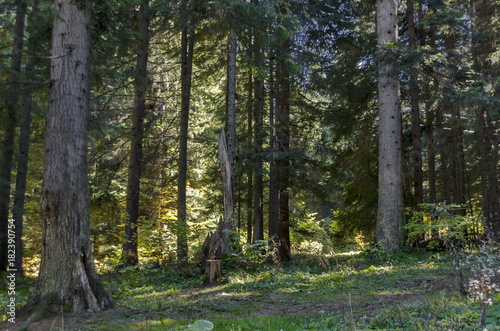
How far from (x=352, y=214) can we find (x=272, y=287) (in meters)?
9.87

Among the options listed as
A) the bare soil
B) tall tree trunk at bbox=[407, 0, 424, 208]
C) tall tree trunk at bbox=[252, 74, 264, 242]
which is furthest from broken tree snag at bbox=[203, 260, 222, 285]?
tall tree trunk at bbox=[407, 0, 424, 208]

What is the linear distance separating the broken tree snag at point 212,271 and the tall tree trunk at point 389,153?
4945 millimetres

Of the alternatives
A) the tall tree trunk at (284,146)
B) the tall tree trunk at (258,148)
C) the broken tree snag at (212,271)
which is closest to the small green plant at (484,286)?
the broken tree snag at (212,271)

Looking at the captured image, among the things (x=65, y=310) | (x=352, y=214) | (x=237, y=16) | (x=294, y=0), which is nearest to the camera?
(x=65, y=310)

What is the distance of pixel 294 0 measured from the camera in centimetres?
1416

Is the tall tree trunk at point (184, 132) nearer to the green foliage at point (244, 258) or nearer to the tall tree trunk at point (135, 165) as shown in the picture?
the tall tree trunk at point (135, 165)

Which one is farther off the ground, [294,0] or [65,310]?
[294,0]

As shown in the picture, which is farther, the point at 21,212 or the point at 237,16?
the point at 21,212

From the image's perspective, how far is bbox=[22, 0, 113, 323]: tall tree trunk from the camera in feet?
19.2

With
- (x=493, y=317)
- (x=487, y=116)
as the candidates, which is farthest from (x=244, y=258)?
(x=487, y=116)

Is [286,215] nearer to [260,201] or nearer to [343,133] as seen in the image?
[260,201]

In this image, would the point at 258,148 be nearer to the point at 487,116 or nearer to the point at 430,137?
the point at 430,137

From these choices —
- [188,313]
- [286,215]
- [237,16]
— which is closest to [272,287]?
[188,313]

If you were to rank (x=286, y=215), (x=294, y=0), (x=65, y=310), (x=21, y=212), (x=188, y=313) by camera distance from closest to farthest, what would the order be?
(x=65, y=310)
(x=188, y=313)
(x=21, y=212)
(x=294, y=0)
(x=286, y=215)
